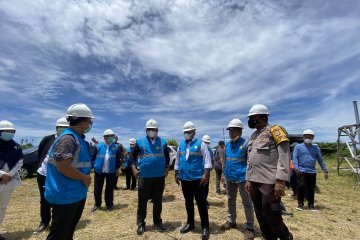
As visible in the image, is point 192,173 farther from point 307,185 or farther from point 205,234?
point 307,185

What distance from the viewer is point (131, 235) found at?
5.04 m

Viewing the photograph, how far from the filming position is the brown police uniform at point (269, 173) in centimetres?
362

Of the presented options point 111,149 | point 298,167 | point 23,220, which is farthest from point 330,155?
point 23,220

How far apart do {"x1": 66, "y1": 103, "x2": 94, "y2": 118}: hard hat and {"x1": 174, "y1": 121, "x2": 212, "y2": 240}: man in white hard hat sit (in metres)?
2.43

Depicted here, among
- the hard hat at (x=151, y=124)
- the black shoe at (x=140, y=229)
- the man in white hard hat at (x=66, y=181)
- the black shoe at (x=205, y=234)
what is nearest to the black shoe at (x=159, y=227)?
the black shoe at (x=140, y=229)

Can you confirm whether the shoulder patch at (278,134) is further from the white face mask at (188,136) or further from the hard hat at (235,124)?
the white face mask at (188,136)

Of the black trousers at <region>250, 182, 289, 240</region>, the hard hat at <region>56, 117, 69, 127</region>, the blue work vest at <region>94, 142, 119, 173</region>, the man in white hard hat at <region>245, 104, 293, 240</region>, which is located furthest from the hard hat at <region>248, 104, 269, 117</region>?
the blue work vest at <region>94, 142, 119, 173</region>

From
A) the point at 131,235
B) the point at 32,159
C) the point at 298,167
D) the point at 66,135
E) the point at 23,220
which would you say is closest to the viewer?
the point at 66,135

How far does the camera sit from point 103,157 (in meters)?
7.12

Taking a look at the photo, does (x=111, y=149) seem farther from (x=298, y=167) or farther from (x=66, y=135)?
(x=298, y=167)

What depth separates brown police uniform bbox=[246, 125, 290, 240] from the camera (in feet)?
11.9

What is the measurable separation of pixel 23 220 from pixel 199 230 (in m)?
3.94

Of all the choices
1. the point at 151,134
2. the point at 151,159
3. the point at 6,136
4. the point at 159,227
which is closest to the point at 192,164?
the point at 151,159

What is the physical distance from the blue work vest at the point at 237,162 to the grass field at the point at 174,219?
104 centimetres
